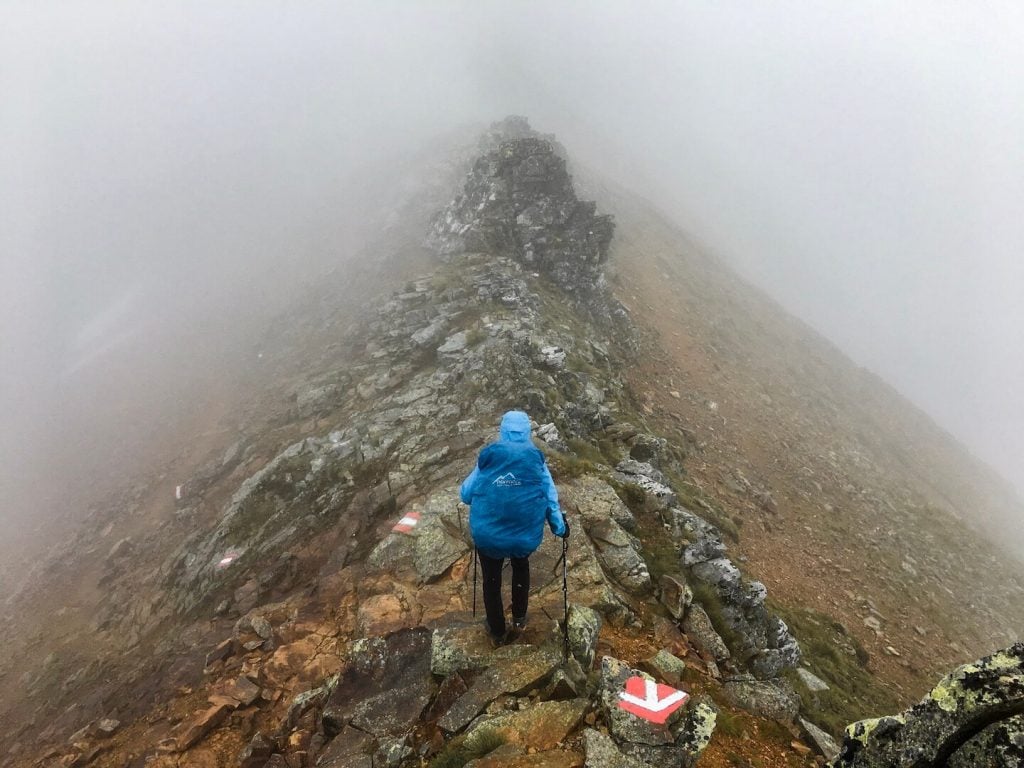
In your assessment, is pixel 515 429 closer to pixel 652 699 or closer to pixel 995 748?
pixel 652 699

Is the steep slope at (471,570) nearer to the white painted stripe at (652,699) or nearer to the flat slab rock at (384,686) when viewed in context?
the flat slab rock at (384,686)

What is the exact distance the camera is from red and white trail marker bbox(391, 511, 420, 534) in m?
10.5

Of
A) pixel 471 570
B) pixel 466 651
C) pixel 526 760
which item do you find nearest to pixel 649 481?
pixel 471 570

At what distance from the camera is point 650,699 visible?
5805 millimetres

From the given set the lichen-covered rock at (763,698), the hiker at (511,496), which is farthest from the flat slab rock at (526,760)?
the lichen-covered rock at (763,698)

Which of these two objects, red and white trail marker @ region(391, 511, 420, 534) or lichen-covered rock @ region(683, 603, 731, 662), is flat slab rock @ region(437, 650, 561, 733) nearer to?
lichen-covered rock @ region(683, 603, 731, 662)

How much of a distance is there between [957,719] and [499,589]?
15.3 ft

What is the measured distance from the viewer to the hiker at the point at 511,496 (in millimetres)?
6109

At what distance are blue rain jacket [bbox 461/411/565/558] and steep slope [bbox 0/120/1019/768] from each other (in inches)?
67.4

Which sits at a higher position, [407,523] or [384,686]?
[384,686]

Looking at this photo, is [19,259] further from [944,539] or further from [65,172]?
[944,539]

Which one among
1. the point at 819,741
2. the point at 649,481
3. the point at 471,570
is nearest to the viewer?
the point at 819,741

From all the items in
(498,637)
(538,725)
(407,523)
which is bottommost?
(407,523)

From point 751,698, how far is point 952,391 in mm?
98989
